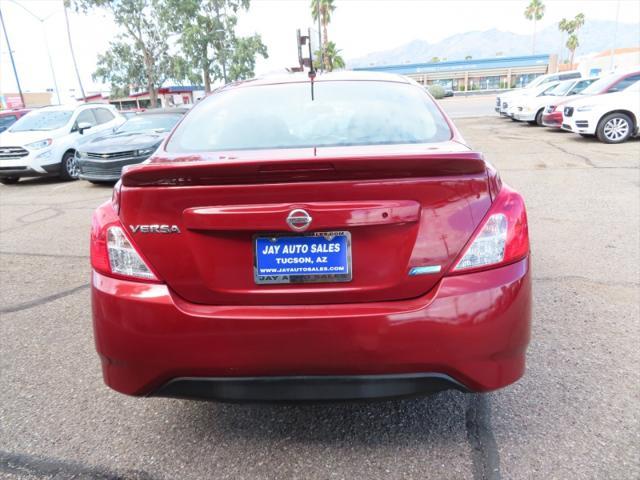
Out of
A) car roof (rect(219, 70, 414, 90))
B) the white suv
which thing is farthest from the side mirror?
car roof (rect(219, 70, 414, 90))

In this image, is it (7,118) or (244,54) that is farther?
(244,54)

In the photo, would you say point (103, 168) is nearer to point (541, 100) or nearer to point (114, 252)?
point (114, 252)

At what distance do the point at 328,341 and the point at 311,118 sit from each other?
4.19 ft

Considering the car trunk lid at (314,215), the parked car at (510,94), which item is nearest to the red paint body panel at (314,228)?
the car trunk lid at (314,215)

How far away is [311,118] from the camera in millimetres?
2582

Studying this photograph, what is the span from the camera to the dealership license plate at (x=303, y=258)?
1778 mm

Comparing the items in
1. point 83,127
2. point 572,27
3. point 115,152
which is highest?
point 572,27

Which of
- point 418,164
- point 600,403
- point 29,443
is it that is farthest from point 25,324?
point 600,403

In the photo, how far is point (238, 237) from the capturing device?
1.80 metres

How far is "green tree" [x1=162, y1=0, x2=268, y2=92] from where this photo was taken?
3472 centimetres

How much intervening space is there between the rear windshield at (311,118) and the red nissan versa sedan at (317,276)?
1.41 feet

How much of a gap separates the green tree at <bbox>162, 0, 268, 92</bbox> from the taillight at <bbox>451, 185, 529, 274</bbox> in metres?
35.4

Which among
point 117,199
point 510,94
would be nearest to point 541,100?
point 510,94

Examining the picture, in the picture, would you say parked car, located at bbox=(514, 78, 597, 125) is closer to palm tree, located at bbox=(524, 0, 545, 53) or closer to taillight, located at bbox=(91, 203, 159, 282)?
taillight, located at bbox=(91, 203, 159, 282)
